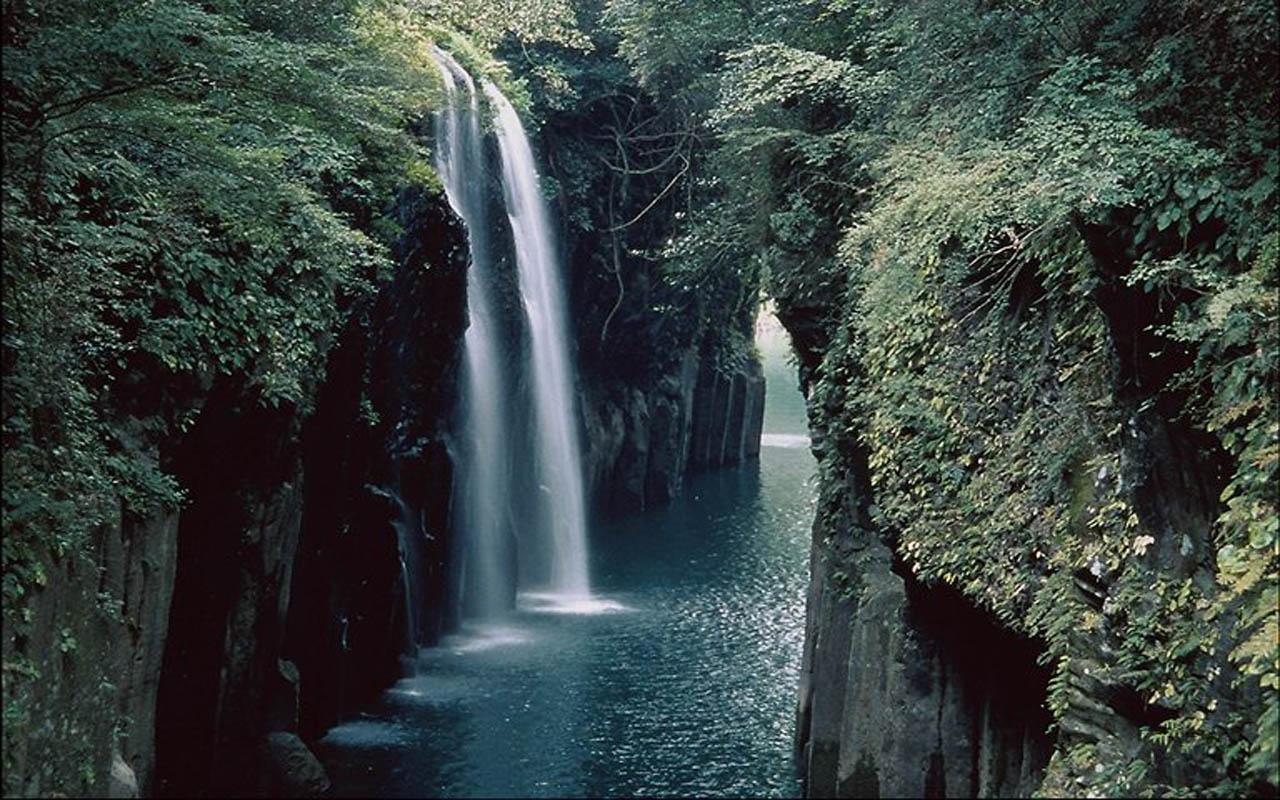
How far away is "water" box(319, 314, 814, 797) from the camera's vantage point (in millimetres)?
15523

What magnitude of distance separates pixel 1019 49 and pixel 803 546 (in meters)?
21.2

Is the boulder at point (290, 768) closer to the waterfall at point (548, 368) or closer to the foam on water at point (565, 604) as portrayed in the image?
the foam on water at point (565, 604)

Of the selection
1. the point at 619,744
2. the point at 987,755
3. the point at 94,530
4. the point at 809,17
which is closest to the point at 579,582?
the point at 619,744

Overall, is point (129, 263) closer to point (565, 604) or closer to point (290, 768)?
point (290, 768)

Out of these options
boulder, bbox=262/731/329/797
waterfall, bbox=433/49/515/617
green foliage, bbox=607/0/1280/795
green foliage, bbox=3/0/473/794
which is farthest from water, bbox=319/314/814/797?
green foliage, bbox=3/0/473/794

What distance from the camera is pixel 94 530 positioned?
372 inches

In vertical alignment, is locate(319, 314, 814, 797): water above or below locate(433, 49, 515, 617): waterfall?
below

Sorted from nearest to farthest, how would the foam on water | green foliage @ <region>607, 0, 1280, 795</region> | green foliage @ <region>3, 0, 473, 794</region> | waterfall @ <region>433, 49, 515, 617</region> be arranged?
green foliage @ <region>607, 0, 1280, 795</region>, green foliage @ <region>3, 0, 473, 794</region>, waterfall @ <region>433, 49, 515, 617</region>, the foam on water

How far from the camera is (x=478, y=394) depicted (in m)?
24.9

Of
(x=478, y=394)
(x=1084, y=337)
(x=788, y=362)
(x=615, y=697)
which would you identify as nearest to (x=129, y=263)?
(x=1084, y=337)

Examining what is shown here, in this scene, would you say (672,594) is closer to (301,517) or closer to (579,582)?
(579,582)

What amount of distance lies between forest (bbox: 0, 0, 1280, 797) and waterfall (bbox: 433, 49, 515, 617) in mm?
157

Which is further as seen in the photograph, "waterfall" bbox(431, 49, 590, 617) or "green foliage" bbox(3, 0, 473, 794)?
"waterfall" bbox(431, 49, 590, 617)

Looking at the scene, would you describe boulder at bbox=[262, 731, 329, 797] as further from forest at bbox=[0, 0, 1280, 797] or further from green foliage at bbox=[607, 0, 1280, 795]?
green foliage at bbox=[607, 0, 1280, 795]
